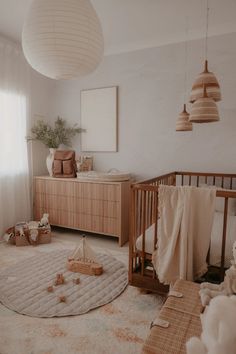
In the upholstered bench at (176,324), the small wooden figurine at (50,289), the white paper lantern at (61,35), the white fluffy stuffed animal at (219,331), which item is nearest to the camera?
the white fluffy stuffed animal at (219,331)

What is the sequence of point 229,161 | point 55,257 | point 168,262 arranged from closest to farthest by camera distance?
point 168,262 < point 55,257 < point 229,161

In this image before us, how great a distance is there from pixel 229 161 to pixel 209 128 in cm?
46

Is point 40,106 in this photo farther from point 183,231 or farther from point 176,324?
point 176,324

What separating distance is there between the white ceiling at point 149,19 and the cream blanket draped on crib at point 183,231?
185 centimetres

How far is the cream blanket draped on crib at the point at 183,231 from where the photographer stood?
1697 millimetres

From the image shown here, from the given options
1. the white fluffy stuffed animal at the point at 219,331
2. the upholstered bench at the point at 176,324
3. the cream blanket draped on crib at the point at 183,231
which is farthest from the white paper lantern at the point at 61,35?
the upholstered bench at the point at 176,324

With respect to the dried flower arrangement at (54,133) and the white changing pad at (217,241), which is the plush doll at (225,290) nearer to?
the white changing pad at (217,241)

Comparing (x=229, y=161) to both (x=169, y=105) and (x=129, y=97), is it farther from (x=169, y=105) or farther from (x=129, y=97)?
(x=129, y=97)

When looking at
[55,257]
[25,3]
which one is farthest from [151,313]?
[25,3]

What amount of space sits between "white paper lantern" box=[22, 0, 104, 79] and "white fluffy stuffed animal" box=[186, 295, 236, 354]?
123 cm

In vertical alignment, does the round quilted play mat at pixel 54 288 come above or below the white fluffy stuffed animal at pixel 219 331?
below

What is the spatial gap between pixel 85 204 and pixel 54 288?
1347 mm

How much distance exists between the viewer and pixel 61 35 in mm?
1222

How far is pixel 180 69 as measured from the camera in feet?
10.4
